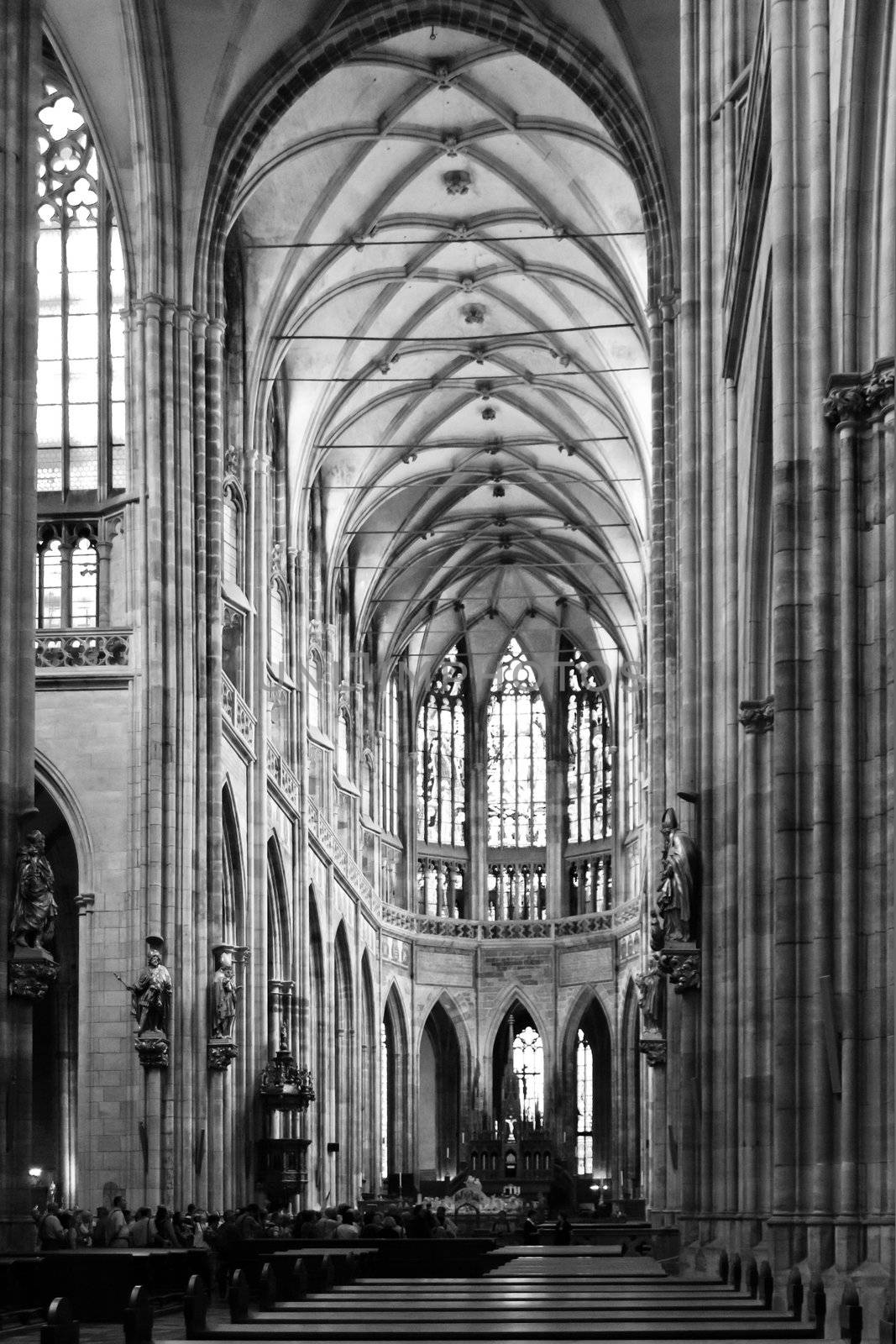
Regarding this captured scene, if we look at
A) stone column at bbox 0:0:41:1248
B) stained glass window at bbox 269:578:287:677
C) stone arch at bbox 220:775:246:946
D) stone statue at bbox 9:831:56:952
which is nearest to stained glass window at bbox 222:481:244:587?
stained glass window at bbox 269:578:287:677

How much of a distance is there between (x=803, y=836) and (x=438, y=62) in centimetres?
2418

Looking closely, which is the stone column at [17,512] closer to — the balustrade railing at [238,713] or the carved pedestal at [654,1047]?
the balustrade railing at [238,713]

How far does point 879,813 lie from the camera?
12688 mm

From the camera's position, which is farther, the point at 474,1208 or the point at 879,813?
the point at 474,1208

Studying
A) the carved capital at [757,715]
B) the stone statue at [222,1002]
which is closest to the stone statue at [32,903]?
the carved capital at [757,715]

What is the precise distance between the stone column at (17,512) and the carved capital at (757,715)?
720 centimetres

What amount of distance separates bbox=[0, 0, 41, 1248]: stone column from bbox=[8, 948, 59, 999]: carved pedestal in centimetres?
10

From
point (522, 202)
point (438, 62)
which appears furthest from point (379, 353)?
point (438, 62)

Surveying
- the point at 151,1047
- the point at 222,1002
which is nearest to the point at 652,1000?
the point at 222,1002

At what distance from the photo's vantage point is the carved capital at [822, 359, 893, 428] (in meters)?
12.8

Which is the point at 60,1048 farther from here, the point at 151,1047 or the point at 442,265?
the point at 442,265

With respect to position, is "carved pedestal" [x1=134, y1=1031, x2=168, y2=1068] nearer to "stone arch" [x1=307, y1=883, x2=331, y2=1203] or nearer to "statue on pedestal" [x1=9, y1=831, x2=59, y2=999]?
→ "statue on pedestal" [x1=9, y1=831, x2=59, y2=999]

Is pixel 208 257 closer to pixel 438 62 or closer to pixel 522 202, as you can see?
pixel 438 62

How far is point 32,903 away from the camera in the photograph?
2144 cm
